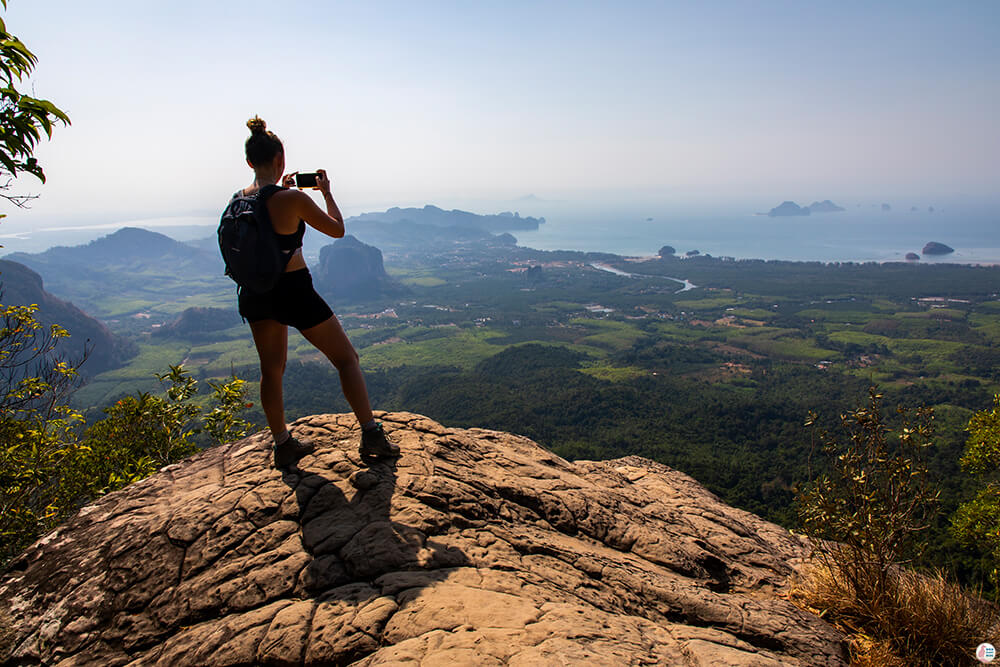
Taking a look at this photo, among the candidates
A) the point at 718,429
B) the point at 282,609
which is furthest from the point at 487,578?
the point at 718,429

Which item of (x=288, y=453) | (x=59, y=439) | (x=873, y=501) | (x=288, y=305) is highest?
(x=288, y=305)

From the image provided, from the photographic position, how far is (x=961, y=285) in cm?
12762

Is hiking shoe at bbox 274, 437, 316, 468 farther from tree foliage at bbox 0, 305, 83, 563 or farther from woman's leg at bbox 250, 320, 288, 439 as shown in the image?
tree foliage at bbox 0, 305, 83, 563

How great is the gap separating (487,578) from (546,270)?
191 meters

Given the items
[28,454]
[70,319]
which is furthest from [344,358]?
[70,319]

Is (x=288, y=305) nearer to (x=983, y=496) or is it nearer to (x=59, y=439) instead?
(x=59, y=439)

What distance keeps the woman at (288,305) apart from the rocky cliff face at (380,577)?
A: 449 mm

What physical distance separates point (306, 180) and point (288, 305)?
1134mm

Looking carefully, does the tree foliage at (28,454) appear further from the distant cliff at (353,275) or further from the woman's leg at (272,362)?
the distant cliff at (353,275)

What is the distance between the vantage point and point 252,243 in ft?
12.3

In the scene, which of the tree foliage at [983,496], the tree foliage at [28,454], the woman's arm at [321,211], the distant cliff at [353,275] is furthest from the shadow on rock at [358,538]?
the distant cliff at [353,275]

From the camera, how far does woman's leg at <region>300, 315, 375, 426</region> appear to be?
432cm

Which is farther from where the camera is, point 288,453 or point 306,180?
point 288,453

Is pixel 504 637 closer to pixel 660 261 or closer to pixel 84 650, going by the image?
pixel 84 650
